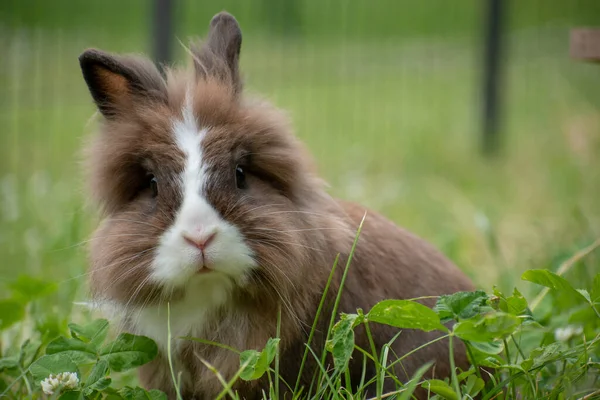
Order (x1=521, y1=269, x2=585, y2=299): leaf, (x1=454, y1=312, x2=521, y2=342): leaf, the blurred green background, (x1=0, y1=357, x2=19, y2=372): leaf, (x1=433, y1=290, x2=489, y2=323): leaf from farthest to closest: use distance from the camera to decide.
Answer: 1. the blurred green background
2. (x1=0, y1=357, x2=19, y2=372): leaf
3. (x1=521, y1=269, x2=585, y2=299): leaf
4. (x1=433, y1=290, x2=489, y2=323): leaf
5. (x1=454, y1=312, x2=521, y2=342): leaf

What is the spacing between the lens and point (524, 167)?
7.05 m

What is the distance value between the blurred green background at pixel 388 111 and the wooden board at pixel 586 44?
1.17 m

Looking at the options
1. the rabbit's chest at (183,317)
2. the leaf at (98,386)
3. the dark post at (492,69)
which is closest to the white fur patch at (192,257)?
the rabbit's chest at (183,317)

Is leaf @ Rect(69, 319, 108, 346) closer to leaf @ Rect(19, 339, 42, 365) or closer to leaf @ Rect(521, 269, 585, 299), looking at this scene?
leaf @ Rect(19, 339, 42, 365)

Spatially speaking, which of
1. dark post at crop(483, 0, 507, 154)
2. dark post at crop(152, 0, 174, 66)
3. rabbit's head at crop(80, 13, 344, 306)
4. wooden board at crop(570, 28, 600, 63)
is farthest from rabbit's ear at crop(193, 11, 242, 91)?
dark post at crop(483, 0, 507, 154)

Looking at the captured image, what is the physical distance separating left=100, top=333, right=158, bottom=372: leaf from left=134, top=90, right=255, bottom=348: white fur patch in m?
0.04

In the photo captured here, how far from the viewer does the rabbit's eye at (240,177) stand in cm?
241

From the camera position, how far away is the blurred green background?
208 inches

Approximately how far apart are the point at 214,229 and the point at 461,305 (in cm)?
73

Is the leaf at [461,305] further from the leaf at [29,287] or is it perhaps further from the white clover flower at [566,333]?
the leaf at [29,287]

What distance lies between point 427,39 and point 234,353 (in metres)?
7.39

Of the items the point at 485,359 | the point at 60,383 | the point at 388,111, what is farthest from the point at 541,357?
the point at 388,111

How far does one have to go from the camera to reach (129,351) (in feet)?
8.14

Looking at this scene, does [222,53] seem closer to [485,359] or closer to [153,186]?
[153,186]
